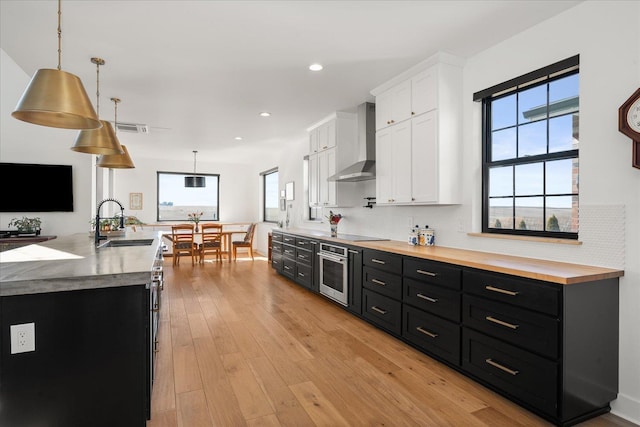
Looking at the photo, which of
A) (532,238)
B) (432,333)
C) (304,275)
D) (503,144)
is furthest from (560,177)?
(304,275)

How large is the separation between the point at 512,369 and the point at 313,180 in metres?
4.11

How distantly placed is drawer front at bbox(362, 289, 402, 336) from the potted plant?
16.7 ft

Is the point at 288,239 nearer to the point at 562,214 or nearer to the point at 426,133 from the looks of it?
the point at 426,133

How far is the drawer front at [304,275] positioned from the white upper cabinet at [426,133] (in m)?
1.88

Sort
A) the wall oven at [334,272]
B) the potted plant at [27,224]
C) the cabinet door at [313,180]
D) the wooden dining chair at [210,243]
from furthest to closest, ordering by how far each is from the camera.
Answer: the wooden dining chair at [210,243], the cabinet door at [313,180], the potted plant at [27,224], the wall oven at [334,272]

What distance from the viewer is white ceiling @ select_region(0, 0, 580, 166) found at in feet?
8.18

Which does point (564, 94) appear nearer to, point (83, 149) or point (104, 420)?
point (104, 420)

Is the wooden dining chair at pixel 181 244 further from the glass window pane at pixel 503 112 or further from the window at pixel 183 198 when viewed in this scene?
the glass window pane at pixel 503 112

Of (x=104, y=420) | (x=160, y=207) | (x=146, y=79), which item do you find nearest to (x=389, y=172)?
(x=146, y=79)

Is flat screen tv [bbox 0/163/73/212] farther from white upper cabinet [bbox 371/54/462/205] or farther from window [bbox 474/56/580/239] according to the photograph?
window [bbox 474/56/580/239]

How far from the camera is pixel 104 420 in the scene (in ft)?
5.69

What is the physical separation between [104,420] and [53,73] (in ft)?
5.65

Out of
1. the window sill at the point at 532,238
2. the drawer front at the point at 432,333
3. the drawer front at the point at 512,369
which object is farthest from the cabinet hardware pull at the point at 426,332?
the window sill at the point at 532,238

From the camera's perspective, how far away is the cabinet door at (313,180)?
18.6ft
